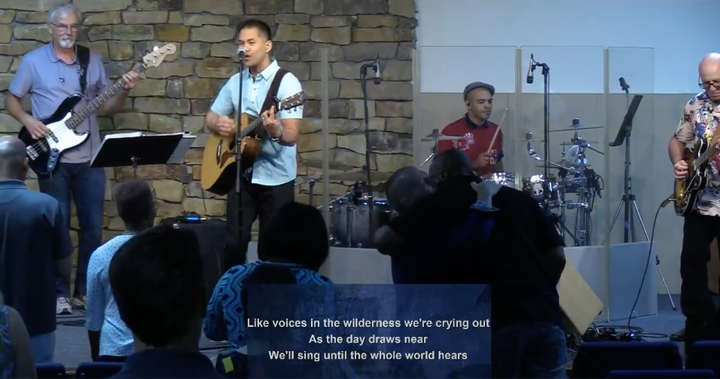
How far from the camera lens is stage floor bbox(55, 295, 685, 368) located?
5.55m

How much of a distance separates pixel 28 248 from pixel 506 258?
1.93 metres

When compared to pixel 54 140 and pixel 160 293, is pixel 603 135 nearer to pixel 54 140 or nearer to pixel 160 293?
pixel 54 140

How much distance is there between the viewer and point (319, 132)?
7652 millimetres

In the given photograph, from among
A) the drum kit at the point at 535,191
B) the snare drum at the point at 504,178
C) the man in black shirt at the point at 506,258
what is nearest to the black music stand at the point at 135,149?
the drum kit at the point at 535,191

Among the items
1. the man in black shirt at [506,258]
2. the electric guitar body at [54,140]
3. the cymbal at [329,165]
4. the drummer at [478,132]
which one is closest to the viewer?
the man in black shirt at [506,258]

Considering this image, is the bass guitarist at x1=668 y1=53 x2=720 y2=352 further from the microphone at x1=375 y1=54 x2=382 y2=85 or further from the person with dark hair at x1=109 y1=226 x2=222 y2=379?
the person with dark hair at x1=109 y1=226 x2=222 y2=379

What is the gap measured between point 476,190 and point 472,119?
305cm

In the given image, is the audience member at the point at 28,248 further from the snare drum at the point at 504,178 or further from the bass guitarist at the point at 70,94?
the snare drum at the point at 504,178

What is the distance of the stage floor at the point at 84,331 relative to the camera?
5551mm

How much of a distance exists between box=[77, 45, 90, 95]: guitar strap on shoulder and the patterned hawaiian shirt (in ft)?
12.2

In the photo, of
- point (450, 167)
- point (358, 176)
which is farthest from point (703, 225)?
point (358, 176)

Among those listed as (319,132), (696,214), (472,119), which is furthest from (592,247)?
(319,132)

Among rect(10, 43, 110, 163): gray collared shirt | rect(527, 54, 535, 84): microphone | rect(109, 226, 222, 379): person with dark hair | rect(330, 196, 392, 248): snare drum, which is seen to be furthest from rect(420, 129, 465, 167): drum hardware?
rect(109, 226, 222, 379): person with dark hair

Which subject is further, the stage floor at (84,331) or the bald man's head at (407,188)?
the stage floor at (84,331)
